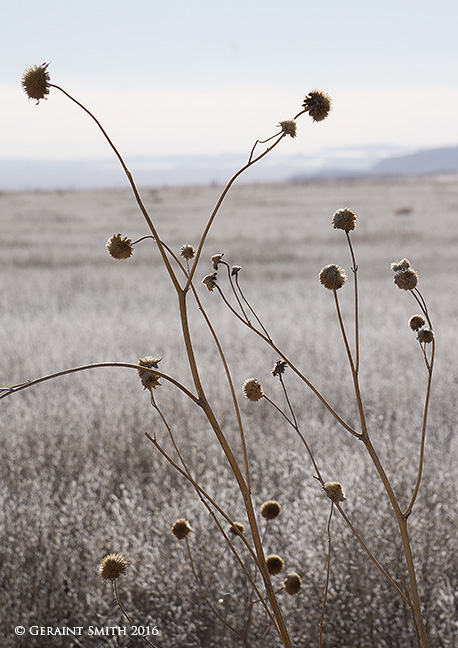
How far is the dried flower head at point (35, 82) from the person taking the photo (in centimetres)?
74

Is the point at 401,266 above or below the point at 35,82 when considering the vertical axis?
below

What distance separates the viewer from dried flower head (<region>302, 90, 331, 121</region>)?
0.80 metres

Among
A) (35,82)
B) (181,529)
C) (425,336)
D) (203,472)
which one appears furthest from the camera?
(203,472)

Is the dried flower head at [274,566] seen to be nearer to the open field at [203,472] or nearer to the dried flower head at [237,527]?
the dried flower head at [237,527]

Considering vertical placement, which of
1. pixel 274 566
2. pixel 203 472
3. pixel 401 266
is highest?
pixel 401 266

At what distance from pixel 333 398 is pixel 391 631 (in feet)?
6.28

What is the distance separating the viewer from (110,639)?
173 centimetres

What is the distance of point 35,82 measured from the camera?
0.74m

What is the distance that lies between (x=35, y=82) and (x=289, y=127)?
30cm

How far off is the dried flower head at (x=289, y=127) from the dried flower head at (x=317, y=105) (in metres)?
0.03

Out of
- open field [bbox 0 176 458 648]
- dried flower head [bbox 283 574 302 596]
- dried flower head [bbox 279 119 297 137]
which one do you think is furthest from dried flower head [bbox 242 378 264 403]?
open field [bbox 0 176 458 648]

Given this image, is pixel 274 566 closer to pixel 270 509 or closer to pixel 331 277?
pixel 270 509

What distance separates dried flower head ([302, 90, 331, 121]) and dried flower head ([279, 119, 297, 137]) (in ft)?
0.11

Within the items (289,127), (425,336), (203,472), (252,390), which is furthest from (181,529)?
(203,472)
